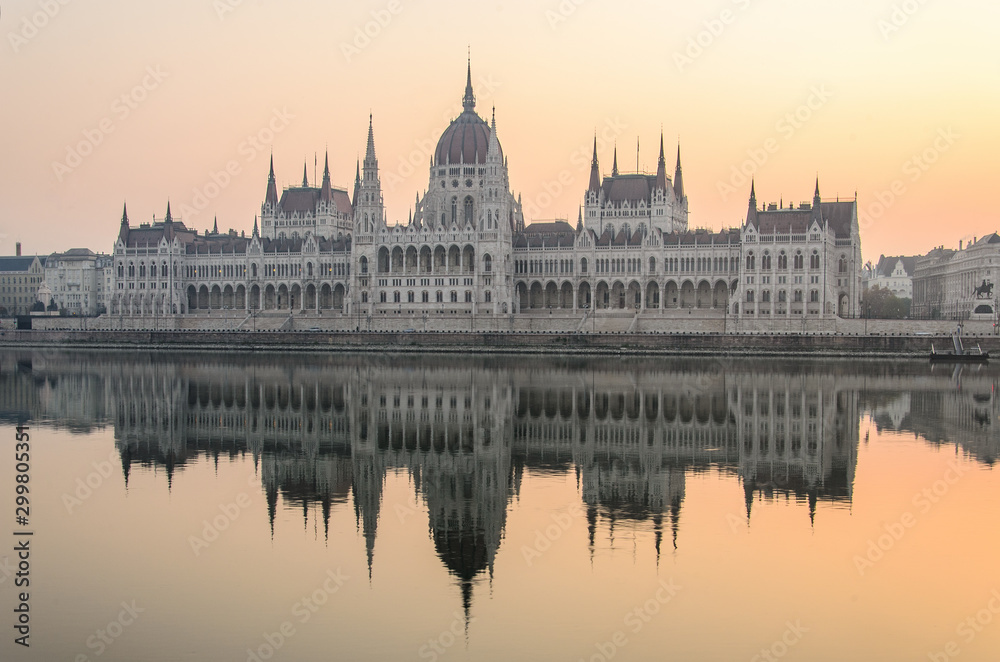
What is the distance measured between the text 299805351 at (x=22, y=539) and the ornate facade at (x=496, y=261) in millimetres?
69456

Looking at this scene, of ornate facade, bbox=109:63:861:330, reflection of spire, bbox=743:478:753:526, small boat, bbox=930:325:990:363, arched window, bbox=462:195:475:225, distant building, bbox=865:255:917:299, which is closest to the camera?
reflection of spire, bbox=743:478:753:526

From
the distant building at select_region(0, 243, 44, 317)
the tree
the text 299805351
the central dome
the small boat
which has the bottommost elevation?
the text 299805351

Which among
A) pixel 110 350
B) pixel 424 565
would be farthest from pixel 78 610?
pixel 110 350

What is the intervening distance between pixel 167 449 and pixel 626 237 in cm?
7909

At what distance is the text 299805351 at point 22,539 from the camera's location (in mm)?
15922

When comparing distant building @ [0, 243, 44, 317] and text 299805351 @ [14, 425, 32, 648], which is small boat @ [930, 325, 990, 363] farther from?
distant building @ [0, 243, 44, 317]

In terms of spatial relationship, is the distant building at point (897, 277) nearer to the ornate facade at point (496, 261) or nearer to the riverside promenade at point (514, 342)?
the ornate facade at point (496, 261)

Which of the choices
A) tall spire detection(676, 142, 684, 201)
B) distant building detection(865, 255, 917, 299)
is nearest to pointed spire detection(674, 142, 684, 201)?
tall spire detection(676, 142, 684, 201)

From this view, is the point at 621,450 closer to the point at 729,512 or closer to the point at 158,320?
the point at 729,512

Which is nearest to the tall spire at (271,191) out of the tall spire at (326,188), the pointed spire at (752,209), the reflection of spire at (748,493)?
the tall spire at (326,188)

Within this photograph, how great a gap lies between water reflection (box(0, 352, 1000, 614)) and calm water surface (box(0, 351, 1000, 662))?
0.55ft

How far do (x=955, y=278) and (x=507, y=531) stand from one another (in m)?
126

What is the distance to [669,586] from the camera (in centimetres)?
1780

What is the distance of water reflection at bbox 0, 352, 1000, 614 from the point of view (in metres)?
24.9
